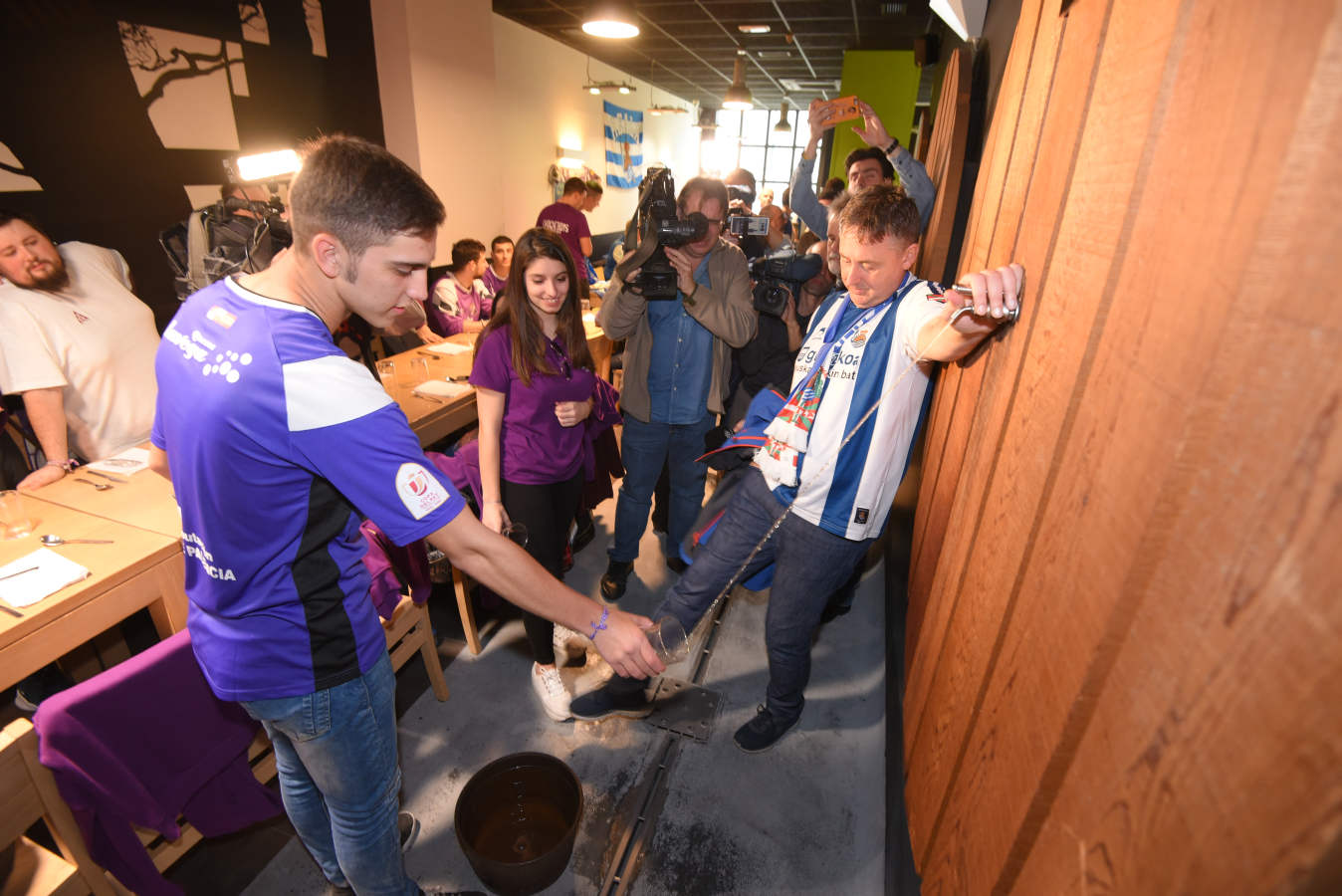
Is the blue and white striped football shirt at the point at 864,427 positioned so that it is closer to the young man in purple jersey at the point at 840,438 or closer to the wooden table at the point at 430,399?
the young man in purple jersey at the point at 840,438

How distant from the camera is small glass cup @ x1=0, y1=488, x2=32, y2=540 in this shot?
190 cm

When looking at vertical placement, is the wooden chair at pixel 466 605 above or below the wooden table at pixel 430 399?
below

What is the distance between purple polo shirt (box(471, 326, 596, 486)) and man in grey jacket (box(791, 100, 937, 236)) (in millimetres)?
1457

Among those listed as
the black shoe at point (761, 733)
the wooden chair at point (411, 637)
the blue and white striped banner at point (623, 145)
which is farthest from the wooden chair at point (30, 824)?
the blue and white striped banner at point (623, 145)

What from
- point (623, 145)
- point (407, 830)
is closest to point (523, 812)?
point (407, 830)

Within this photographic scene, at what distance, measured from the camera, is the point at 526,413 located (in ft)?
7.16

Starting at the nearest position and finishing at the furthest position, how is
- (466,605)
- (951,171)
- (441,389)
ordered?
(951,171) < (466,605) < (441,389)

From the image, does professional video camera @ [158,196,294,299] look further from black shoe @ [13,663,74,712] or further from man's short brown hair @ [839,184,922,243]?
man's short brown hair @ [839,184,922,243]

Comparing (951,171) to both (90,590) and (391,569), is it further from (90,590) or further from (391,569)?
(90,590)

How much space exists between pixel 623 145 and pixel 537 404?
11134mm

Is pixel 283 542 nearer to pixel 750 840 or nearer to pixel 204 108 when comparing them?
pixel 750 840

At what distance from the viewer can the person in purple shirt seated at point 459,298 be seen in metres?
4.75

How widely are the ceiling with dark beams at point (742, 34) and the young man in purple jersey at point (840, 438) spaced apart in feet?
20.2

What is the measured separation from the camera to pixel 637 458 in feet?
9.25
